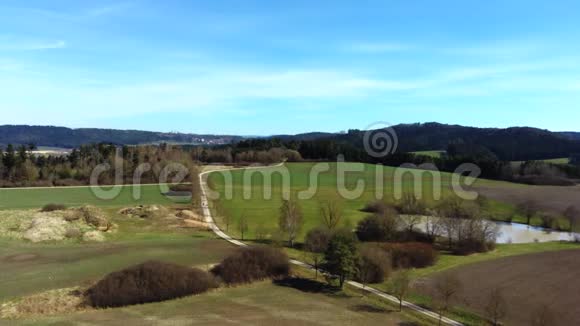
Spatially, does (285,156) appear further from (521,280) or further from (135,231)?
(521,280)

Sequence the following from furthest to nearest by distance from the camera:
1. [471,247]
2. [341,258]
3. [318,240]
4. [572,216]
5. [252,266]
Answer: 1. [572,216]
2. [471,247]
3. [318,240]
4. [252,266]
5. [341,258]

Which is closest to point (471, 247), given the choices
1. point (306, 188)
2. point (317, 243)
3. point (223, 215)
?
point (317, 243)

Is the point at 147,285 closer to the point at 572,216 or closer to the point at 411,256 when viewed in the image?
the point at 411,256

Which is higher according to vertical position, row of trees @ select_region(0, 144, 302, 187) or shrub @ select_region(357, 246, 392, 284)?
row of trees @ select_region(0, 144, 302, 187)

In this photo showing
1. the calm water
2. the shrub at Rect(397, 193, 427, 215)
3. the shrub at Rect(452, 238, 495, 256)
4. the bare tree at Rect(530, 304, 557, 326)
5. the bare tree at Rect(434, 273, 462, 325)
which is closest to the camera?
the bare tree at Rect(530, 304, 557, 326)

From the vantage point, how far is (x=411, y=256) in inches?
1890

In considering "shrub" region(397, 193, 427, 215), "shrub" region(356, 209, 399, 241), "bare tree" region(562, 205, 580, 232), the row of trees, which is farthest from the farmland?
the row of trees

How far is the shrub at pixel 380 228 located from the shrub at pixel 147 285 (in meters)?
26.6

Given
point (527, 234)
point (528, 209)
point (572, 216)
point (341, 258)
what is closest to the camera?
point (341, 258)

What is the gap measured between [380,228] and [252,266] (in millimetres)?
23493

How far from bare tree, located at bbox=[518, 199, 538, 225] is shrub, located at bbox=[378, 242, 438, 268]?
3858 centimetres

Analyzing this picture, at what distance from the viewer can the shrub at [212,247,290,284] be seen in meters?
40.0

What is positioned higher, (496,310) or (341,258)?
(341,258)

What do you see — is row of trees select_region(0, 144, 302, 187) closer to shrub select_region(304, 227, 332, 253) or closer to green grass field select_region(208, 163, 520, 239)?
green grass field select_region(208, 163, 520, 239)
